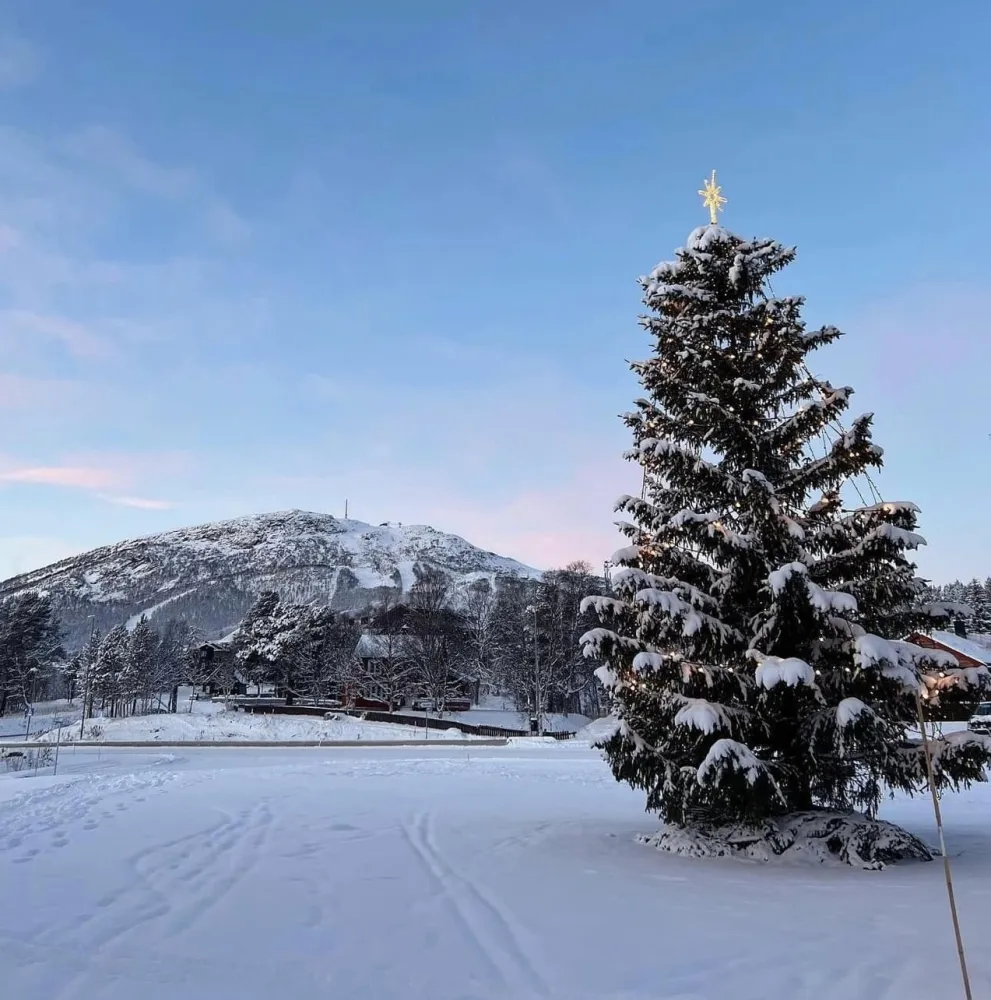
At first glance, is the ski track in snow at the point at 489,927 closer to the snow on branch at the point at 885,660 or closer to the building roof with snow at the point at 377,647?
the snow on branch at the point at 885,660

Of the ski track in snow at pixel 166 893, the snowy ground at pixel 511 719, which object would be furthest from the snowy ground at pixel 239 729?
the ski track in snow at pixel 166 893

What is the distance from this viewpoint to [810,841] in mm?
8602

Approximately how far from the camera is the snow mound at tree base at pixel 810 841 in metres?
8.39

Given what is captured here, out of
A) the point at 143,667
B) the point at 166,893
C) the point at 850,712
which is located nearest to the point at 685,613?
the point at 850,712

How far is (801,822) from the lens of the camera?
8828 millimetres

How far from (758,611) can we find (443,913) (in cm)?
547

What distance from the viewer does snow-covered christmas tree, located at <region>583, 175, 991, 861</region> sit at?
8.39 metres

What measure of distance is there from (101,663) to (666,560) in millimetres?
81323

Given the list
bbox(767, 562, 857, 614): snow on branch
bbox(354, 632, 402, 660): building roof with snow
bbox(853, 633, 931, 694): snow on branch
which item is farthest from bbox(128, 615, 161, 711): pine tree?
bbox(853, 633, 931, 694): snow on branch

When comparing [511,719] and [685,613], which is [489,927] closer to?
[685,613]

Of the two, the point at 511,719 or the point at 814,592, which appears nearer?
the point at 814,592

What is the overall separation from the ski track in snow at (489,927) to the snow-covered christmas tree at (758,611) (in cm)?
264

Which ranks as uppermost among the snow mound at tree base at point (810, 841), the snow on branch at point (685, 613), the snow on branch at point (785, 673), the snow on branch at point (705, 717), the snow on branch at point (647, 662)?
the snow on branch at point (685, 613)

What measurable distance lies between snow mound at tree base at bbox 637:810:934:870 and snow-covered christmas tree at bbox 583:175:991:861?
27mm
